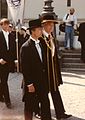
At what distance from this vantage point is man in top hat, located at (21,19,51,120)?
282 inches

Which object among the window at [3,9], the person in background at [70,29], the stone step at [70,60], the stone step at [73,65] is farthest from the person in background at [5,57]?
the window at [3,9]

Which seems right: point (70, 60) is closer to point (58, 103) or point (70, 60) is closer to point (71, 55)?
point (71, 55)

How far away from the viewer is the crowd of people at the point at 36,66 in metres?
7.18

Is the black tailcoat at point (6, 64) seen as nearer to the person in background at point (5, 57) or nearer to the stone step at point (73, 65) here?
the person in background at point (5, 57)

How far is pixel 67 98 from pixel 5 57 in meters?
1.87

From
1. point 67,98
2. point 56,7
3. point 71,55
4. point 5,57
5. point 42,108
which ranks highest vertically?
point 5,57

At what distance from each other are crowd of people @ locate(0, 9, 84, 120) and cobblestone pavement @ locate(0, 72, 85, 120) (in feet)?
0.93

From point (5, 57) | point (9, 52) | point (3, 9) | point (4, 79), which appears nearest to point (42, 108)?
point (4, 79)

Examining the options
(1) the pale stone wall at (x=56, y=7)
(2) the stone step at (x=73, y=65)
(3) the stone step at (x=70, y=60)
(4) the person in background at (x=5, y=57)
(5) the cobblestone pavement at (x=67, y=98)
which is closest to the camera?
(5) the cobblestone pavement at (x=67, y=98)

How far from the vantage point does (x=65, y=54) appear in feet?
54.4

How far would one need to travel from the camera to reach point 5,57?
9.32 m

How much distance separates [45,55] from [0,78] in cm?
190

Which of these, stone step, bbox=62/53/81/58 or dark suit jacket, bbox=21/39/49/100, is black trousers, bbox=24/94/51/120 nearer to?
dark suit jacket, bbox=21/39/49/100

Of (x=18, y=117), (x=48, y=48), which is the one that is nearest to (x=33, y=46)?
(x=48, y=48)
